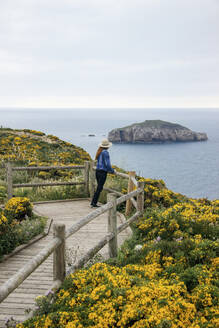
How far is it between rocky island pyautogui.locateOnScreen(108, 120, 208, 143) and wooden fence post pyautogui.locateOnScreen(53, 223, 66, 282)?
12825 cm

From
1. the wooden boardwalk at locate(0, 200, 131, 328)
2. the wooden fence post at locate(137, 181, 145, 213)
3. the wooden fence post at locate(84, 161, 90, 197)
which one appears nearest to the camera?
the wooden boardwalk at locate(0, 200, 131, 328)

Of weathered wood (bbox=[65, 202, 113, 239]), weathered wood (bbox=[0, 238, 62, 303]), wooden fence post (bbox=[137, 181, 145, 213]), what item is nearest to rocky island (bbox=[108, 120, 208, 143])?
wooden fence post (bbox=[137, 181, 145, 213])

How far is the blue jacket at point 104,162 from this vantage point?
28.1 feet

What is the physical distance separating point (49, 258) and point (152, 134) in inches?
5147

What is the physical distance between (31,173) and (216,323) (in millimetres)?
12620

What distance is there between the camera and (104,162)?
339 inches

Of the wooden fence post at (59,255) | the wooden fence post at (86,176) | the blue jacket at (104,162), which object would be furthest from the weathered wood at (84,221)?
the wooden fence post at (86,176)

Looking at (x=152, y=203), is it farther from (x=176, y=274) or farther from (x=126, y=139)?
(x=126, y=139)

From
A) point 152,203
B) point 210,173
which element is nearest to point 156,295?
point 152,203

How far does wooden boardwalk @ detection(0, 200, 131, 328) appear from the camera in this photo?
13.9 feet

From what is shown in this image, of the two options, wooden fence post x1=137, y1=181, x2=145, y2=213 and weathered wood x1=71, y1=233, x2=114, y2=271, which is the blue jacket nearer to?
wooden fence post x1=137, y1=181, x2=145, y2=213

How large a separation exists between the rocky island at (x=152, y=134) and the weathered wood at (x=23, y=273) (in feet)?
422

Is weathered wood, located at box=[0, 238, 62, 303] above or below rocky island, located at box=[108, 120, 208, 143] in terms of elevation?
below

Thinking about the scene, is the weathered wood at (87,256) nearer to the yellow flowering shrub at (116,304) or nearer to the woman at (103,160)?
the yellow flowering shrub at (116,304)
